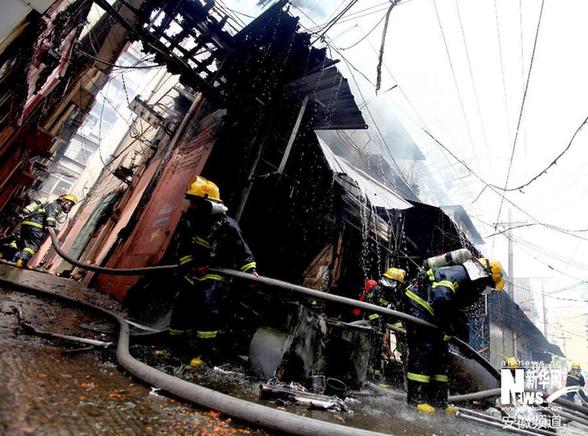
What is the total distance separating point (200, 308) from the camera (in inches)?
133

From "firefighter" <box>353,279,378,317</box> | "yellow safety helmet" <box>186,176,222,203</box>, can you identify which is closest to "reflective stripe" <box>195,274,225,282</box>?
"yellow safety helmet" <box>186,176,222,203</box>

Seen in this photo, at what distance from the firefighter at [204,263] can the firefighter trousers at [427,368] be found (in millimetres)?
2301

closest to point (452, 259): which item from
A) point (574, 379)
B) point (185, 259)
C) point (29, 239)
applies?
point (185, 259)

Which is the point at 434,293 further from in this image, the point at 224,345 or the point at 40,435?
the point at 40,435

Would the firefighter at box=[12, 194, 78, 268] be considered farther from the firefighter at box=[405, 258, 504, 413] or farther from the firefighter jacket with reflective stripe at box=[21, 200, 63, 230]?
the firefighter at box=[405, 258, 504, 413]

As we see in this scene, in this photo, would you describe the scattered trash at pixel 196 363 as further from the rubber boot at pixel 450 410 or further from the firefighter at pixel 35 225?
the firefighter at pixel 35 225

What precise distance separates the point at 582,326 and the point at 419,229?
159 feet

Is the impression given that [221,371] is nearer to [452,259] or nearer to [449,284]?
[449,284]

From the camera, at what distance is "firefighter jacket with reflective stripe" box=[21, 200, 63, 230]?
7.21 metres

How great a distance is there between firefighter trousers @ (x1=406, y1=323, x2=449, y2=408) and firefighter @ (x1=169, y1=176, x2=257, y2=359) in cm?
230

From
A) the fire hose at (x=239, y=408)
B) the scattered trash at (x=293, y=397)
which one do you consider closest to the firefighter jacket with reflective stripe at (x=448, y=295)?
the scattered trash at (x=293, y=397)

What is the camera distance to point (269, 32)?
18.2 feet

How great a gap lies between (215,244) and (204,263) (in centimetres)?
28

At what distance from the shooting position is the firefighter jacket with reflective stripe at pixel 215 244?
11.8 ft
